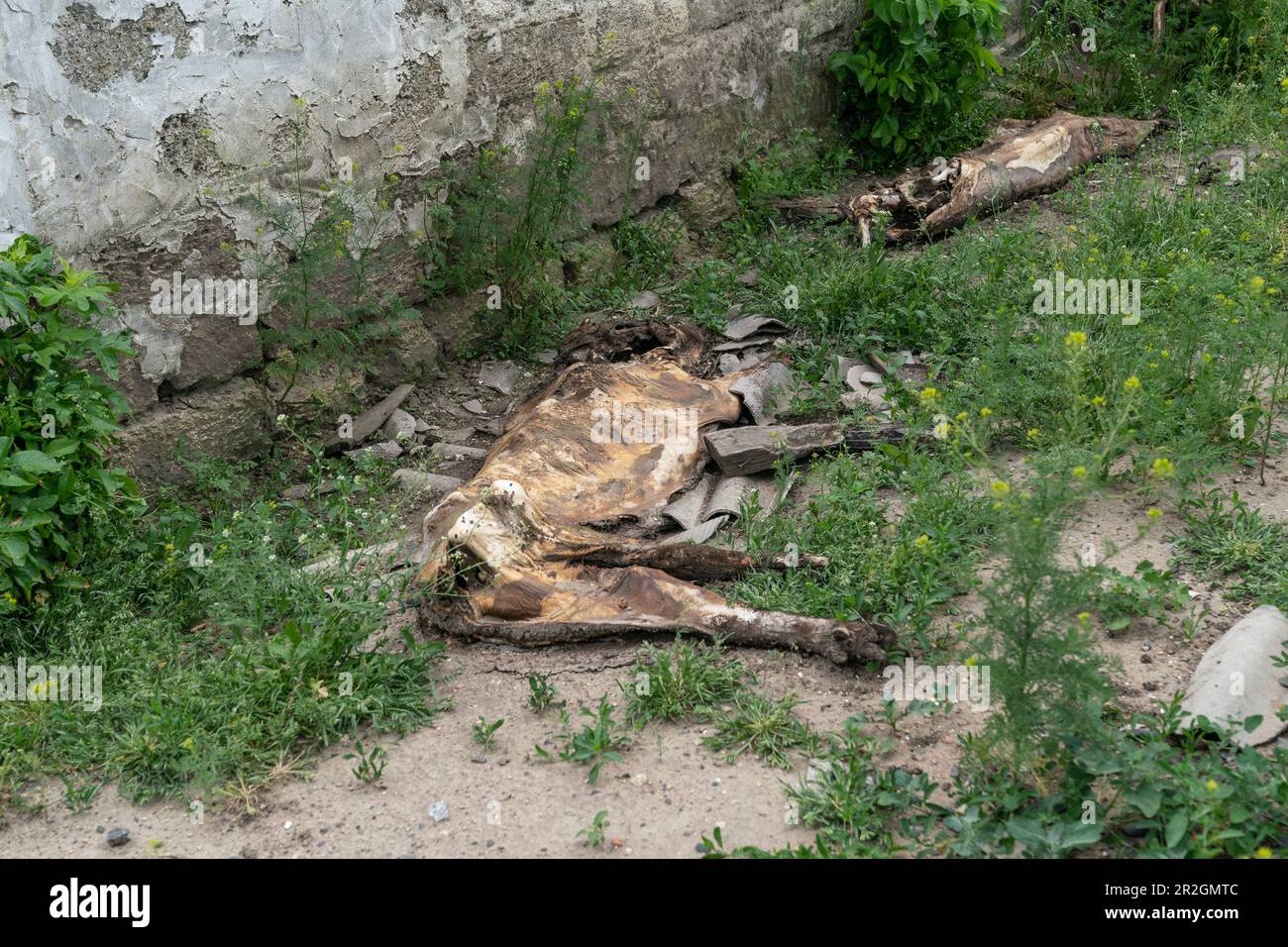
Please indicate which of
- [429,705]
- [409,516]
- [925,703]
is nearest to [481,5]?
[409,516]

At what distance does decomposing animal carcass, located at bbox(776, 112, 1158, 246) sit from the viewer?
613cm

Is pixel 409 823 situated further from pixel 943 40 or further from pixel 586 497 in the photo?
pixel 943 40

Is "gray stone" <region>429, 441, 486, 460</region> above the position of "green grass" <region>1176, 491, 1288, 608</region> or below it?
above

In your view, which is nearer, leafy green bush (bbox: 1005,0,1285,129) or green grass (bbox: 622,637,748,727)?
green grass (bbox: 622,637,748,727)

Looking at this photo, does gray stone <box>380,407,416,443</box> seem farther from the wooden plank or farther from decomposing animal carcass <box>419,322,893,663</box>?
the wooden plank

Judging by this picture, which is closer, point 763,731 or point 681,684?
point 763,731

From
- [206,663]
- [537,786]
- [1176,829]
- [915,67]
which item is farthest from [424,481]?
[915,67]

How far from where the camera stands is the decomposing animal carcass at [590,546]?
356 cm

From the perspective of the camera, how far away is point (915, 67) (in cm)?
675

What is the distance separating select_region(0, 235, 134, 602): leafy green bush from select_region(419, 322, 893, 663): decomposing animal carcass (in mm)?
1111

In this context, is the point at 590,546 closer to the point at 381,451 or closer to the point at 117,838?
the point at 381,451

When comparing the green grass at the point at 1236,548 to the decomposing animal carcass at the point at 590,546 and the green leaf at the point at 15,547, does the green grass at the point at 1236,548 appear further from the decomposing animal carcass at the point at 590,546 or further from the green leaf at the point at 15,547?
the green leaf at the point at 15,547

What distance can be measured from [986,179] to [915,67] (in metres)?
0.93

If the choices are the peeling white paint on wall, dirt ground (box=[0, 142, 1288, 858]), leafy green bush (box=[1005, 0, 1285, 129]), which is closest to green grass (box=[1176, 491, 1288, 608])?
dirt ground (box=[0, 142, 1288, 858])
